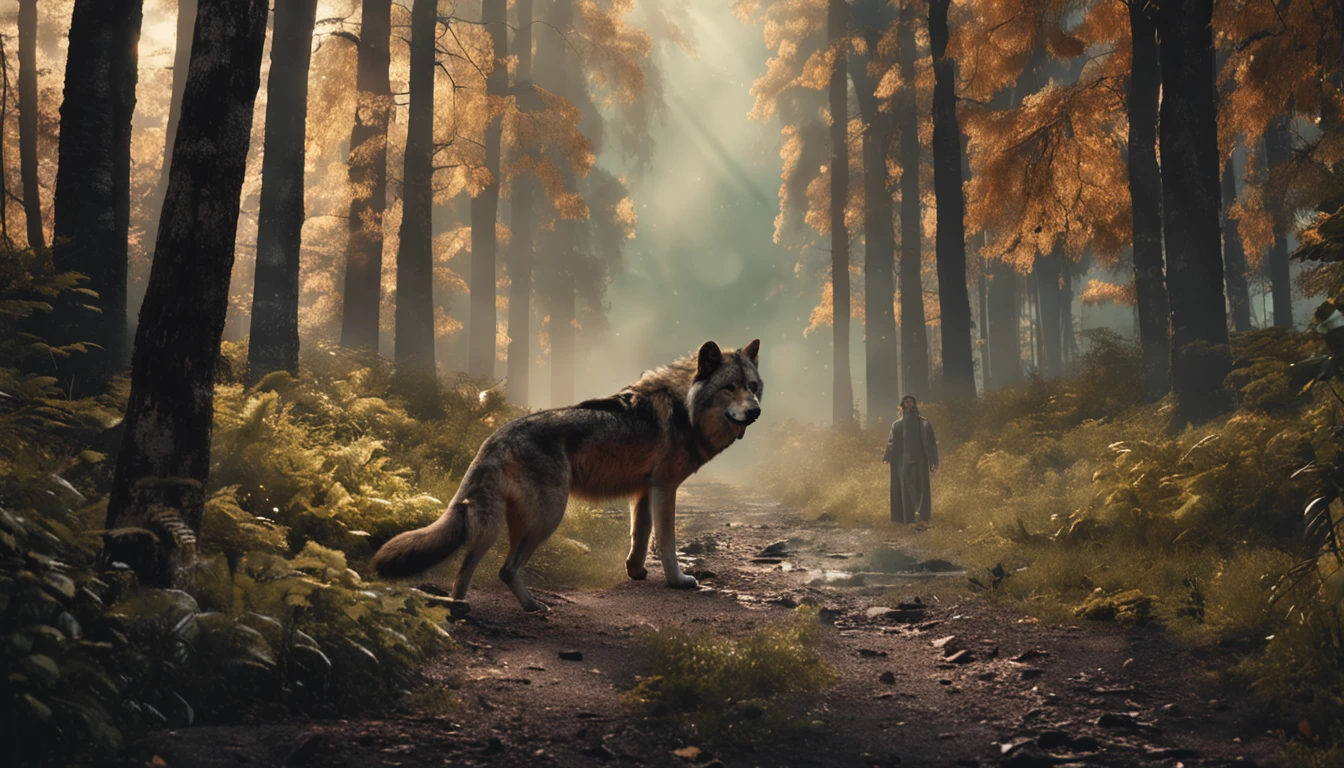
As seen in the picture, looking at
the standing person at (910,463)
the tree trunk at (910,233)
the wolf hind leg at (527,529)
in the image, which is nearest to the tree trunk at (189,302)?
the wolf hind leg at (527,529)

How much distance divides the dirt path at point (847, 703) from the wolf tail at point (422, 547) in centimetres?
59

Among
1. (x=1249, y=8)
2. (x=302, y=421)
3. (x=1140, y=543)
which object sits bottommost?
(x=1140, y=543)

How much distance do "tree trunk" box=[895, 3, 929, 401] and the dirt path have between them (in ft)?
55.4

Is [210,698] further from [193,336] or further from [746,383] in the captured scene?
[746,383]

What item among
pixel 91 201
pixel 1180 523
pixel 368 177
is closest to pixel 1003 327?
pixel 368 177

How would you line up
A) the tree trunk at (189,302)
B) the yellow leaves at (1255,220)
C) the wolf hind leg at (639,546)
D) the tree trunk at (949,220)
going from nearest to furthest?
1. the tree trunk at (189,302)
2. the wolf hind leg at (639,546)
3. the yellow leaves at (1255,220)
4. the tree trunk at (949,220)

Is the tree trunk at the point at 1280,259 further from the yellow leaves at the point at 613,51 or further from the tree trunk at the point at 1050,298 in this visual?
the yellow leaves at the point at 613,51

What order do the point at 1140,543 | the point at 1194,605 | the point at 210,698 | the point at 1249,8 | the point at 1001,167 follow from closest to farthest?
the point at 210,698
the point at 1194,605
the point at 1140,543
the point at 1249,8
the point at 1001,167

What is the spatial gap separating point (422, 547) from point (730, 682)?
220cm

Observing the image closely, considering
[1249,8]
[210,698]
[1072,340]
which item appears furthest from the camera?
[1072,340]

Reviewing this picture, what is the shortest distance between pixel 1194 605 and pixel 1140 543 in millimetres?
1760

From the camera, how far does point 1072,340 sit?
1672 inches

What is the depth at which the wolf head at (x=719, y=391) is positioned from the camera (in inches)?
316

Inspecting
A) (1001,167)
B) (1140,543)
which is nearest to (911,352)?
(1001,167)
